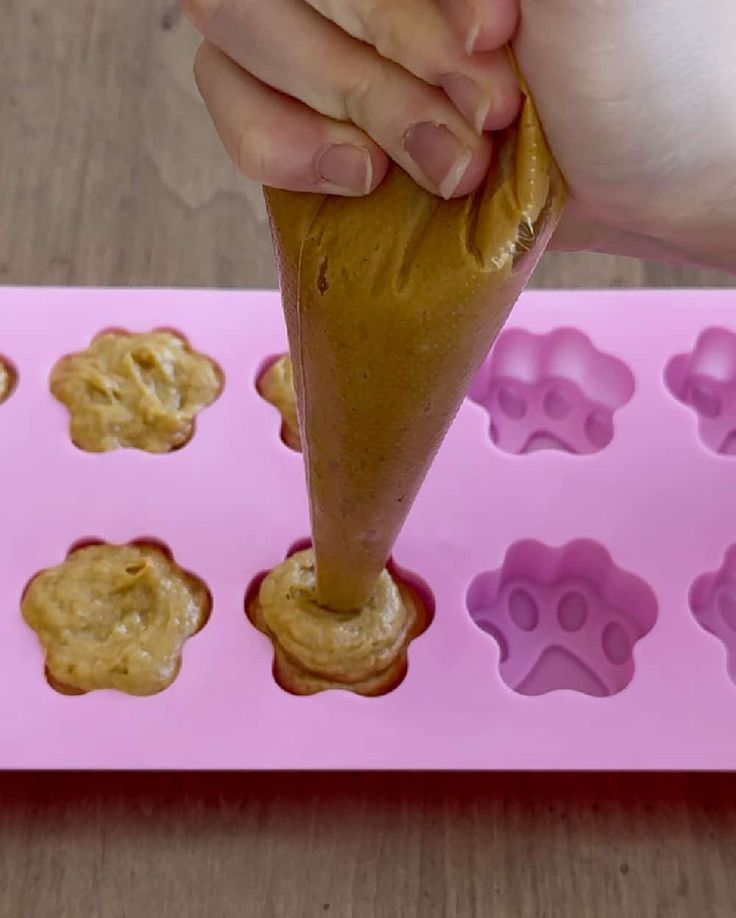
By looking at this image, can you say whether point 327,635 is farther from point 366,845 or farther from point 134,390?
point 134,390

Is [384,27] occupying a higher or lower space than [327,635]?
higher

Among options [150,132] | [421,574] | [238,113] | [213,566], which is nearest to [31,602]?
[213,566]

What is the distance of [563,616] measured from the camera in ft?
2.70

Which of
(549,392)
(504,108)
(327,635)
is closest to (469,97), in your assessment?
(504,108)

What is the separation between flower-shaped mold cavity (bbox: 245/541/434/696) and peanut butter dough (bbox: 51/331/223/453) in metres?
0.16

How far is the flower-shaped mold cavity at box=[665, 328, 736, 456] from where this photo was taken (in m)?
0.89

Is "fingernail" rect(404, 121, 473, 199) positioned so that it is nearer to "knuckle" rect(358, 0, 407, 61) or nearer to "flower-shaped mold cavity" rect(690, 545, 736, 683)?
"knuckle" rect(358, 0, 407, 61)

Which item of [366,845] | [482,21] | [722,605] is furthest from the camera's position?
[722,605]

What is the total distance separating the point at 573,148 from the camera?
0.42 m

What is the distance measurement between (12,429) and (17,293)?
13 cm

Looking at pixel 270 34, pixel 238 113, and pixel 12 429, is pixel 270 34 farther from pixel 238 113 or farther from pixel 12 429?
pixel 12 429

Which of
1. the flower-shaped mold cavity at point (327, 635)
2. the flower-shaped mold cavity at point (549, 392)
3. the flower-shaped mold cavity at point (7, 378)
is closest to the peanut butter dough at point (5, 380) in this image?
the flower-shaped mold cavity at point (7, 378)

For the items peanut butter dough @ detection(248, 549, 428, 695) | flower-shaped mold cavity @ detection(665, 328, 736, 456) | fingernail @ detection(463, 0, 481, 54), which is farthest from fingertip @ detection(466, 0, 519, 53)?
flower-shaped mold cavity @ detection(665, 328, 736, 456)

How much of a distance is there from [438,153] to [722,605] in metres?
0.53
